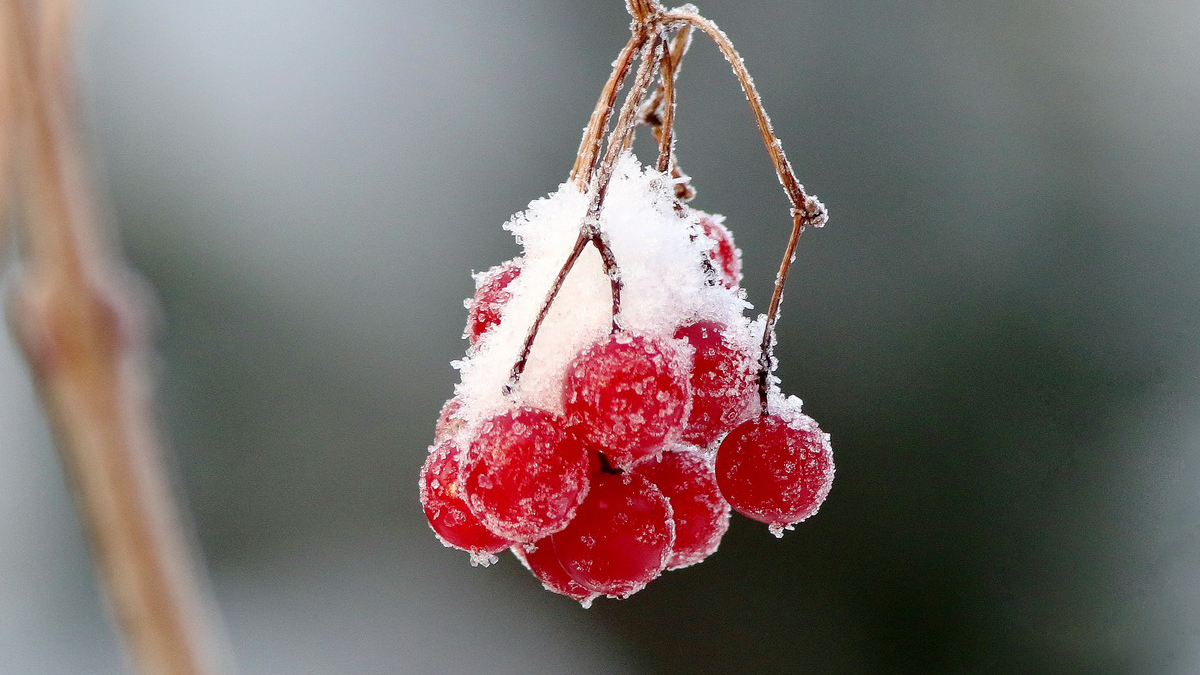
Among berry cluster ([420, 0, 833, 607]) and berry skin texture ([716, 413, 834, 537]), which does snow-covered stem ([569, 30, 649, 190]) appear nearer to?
berry cluster ([420, 0, 833, 607])

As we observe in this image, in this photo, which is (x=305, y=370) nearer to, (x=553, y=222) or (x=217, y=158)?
(x=217, y=158)

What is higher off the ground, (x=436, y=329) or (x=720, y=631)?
(x=436, y=329)

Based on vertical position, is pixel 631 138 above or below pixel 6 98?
above

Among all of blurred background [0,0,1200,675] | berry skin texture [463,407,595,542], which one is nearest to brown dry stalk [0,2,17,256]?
berry skin texture [463,407,595,542]

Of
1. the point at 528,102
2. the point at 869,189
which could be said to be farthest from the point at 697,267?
the point at 528,102

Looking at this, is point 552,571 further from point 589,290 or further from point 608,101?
point 608,101

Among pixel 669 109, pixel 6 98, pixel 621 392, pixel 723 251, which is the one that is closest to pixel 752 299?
pixel 723 251
